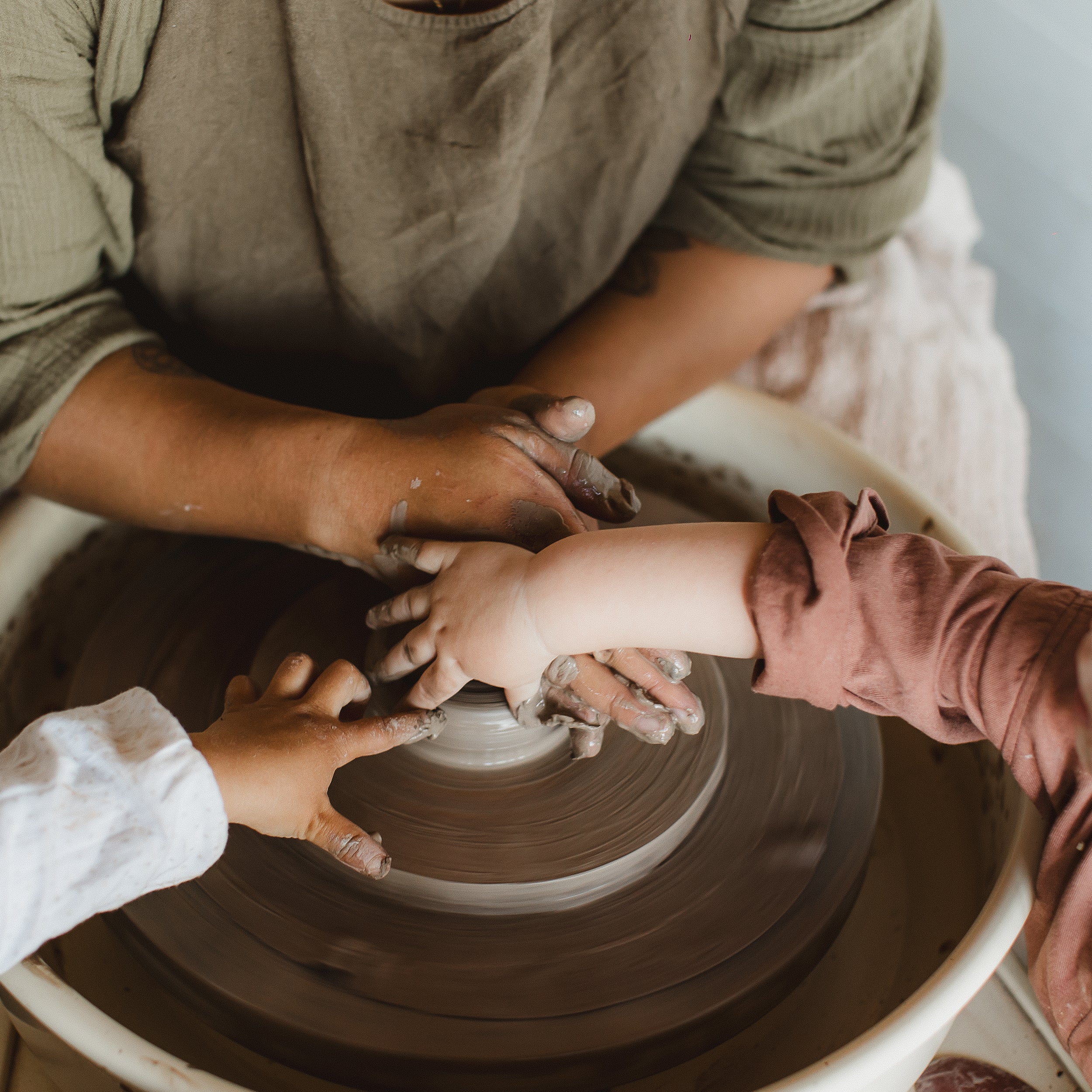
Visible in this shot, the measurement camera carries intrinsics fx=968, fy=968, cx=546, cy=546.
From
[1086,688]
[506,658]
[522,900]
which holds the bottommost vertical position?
[522,900]

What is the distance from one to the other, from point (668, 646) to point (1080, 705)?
0.32m

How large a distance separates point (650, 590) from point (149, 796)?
0.43 metres

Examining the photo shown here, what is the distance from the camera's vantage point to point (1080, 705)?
73 centimetres

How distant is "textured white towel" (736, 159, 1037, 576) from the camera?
1.71m

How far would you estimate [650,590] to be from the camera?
0.81 meters

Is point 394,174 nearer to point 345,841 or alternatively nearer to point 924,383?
point 345,841

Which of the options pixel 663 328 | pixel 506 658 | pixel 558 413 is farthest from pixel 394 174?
pixel 506 658

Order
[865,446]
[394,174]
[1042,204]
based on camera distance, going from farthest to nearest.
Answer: [1042,204]
[865,446]
[394,174]

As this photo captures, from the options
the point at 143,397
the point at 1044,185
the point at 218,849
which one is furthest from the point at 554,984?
the point at 1044,185

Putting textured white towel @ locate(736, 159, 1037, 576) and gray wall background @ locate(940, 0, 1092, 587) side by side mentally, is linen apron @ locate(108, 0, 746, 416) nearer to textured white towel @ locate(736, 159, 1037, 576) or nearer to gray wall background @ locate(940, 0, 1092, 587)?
textured white towel @ locate(736, 159, 1037, 576)

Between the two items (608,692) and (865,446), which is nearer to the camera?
(608,692)

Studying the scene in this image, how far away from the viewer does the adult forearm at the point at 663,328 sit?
4.26ft

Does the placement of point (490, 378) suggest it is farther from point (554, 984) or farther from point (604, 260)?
point (554, 984)

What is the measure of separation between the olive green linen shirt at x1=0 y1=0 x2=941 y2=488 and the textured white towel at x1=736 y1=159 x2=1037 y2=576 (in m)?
0.38
